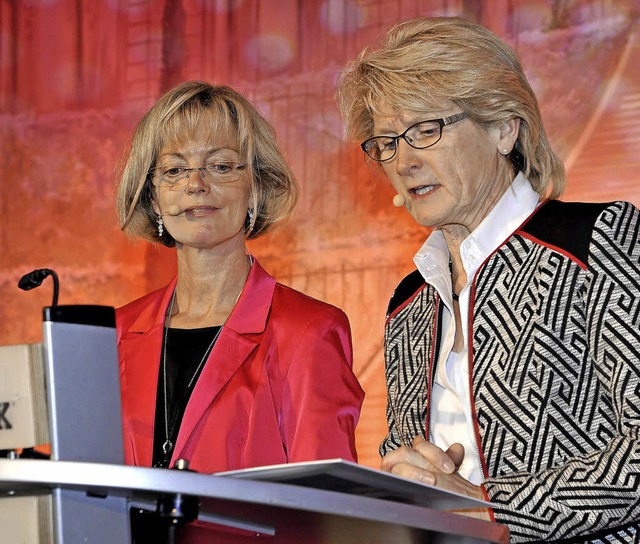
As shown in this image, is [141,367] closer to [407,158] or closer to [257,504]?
[407,158]

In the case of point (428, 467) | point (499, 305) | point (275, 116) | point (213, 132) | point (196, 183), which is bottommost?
point (428, 467)

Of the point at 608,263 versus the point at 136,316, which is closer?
the point at 608,263

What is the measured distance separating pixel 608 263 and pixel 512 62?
567 mm

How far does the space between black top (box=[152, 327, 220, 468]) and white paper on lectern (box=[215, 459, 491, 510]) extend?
3.87 feet

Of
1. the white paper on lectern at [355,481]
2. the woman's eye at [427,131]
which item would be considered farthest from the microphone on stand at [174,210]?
the white paper on lectern at [355,481]

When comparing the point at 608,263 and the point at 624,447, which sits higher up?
the point at 608,263

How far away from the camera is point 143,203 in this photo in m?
2.85

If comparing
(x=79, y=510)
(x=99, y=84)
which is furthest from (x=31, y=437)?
(x=99, y=84)

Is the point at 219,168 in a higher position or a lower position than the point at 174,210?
higher

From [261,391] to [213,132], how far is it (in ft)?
2.23

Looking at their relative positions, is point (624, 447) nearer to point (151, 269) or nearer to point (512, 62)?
point (512, 62)

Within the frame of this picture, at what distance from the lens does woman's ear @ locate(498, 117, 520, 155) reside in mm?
2219

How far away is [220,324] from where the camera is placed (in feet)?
8.70

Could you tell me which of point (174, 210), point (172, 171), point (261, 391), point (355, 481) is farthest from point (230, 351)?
point (355, 481)
